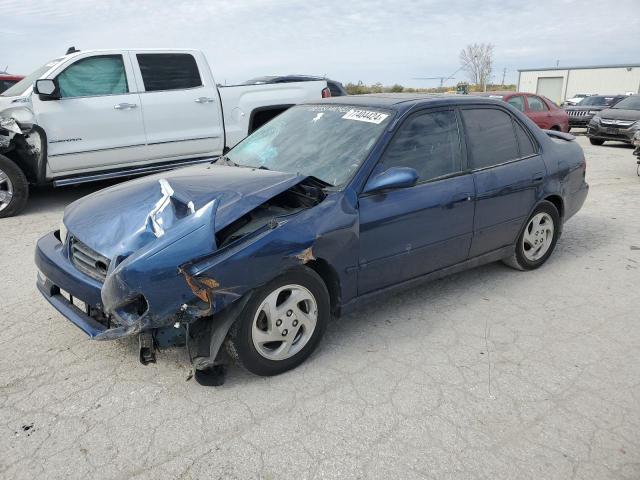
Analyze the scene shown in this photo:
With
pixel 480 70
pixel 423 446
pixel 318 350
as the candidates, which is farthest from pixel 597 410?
pixel 480 70

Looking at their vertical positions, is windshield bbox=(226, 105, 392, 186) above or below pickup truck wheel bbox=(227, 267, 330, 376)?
above

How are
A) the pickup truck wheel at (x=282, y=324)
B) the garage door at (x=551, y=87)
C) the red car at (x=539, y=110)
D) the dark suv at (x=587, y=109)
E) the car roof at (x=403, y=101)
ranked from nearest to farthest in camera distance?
1. the pickup truck wheel at (x=282, y=324)
2. the car roof at (x=403, y=101)
3. the red car at (x=539, y=110)
4. the dark suv at (x=587, y=109)
5. the garage door at (x=551, y=87)

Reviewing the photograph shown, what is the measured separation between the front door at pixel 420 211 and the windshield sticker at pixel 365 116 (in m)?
0.18

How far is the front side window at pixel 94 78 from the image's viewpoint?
654cm

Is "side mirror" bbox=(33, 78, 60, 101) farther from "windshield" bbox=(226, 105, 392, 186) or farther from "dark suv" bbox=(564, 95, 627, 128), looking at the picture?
"dark suv" bbox=(564, 95, 627, 128)

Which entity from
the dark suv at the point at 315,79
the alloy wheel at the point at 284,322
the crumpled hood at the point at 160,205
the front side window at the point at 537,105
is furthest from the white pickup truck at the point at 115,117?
the front side window at the point at 537,105

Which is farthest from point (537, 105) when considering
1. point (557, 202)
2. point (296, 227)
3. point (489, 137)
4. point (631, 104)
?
point (296, 227)

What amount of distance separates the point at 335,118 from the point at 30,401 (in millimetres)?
2679

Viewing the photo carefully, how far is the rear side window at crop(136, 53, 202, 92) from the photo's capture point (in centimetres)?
703

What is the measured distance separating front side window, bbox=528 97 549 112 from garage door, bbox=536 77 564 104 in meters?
37.1

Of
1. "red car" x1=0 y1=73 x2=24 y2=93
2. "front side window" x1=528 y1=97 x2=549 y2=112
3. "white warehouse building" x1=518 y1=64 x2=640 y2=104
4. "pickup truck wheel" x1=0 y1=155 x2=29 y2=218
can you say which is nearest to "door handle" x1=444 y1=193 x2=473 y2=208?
"pickup truck wheel" x1=0 y1=155 x2=29 y2=218

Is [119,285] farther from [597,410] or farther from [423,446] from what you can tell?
[597,410]

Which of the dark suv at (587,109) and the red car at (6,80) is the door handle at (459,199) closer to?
the red car at (6,80)

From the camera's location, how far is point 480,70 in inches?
2131
